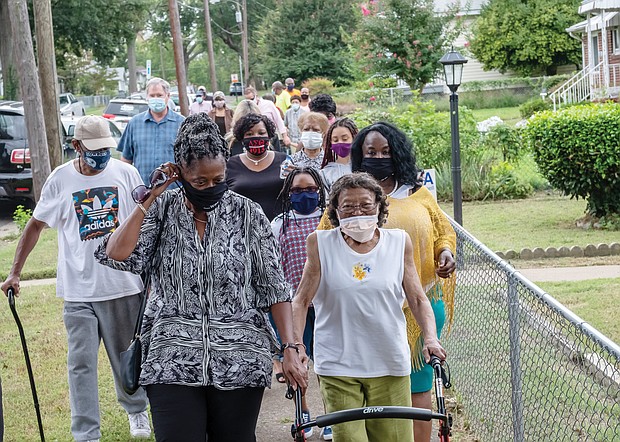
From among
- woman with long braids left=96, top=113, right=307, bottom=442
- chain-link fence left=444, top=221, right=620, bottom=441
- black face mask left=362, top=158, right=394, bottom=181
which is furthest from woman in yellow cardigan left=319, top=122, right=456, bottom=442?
woman with long braids left=96, top=113, right=307, bottom=442

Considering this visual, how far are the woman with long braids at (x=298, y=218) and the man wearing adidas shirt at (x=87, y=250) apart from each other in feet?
3.18

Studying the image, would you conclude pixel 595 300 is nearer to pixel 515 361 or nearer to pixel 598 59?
pixel 515 361

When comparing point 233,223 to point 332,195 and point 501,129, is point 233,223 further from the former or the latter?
point 501,129

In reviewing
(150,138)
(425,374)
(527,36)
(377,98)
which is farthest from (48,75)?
(527,36)

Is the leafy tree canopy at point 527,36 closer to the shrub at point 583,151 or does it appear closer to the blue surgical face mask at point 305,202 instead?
the shrub at point 583,151

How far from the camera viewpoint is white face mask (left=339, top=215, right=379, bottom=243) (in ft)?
14.6

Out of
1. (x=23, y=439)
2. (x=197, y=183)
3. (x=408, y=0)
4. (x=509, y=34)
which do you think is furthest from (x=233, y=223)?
(x=509, y=34)

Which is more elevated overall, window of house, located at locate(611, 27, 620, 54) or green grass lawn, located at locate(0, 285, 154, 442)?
window of house, located at locate(611, 27, 620, 54)

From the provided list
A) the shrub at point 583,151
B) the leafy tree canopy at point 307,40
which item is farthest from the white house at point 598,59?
the shrub at point 583,151

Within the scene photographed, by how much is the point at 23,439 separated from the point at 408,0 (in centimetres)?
3244

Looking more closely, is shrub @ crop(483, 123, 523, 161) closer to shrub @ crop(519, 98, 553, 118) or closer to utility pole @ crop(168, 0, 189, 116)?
utility pole @ crop(168, 0, 189, 116)

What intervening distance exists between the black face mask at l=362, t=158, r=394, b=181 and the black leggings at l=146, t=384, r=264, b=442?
4.85 feet

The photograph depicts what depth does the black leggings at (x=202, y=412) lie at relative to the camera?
410cm

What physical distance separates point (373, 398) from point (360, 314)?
38 cm
